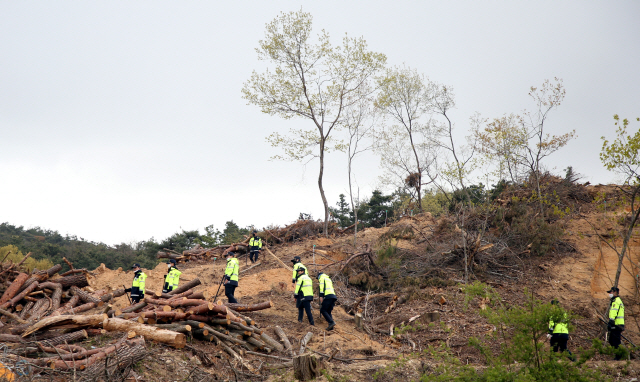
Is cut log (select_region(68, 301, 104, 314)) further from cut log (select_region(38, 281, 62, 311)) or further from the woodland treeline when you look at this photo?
the woodland treeline

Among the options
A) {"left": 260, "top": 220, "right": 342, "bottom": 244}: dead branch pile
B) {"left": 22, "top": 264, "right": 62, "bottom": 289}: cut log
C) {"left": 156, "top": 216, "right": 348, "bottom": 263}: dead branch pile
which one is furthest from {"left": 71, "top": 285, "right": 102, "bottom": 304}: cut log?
{"left": 260, "top": 220, "right": 342, "bottom": 244}: dead branch pile

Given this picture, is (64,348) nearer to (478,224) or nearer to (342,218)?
(478,224)

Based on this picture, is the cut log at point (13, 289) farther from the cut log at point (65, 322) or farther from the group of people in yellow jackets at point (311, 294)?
the group of people in yellow jackets at point (311, 294)

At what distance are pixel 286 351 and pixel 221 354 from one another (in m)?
1.53

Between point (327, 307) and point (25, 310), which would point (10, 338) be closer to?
point (25, 310)

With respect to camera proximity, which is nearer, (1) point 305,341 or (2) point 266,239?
(1) point 305,341

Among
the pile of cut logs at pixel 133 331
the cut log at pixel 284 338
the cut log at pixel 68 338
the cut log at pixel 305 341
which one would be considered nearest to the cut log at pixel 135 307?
the pile of cut logs at pixel 133 331

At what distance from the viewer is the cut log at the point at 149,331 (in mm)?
7879

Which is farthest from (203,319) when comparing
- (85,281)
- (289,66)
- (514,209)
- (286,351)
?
(289,66)

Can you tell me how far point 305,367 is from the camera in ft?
22.3

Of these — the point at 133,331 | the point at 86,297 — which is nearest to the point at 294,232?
the point at 86,297

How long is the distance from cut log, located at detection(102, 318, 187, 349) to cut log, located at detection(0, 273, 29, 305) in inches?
294

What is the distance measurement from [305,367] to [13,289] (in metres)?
11.6

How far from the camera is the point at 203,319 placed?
29.7ft
